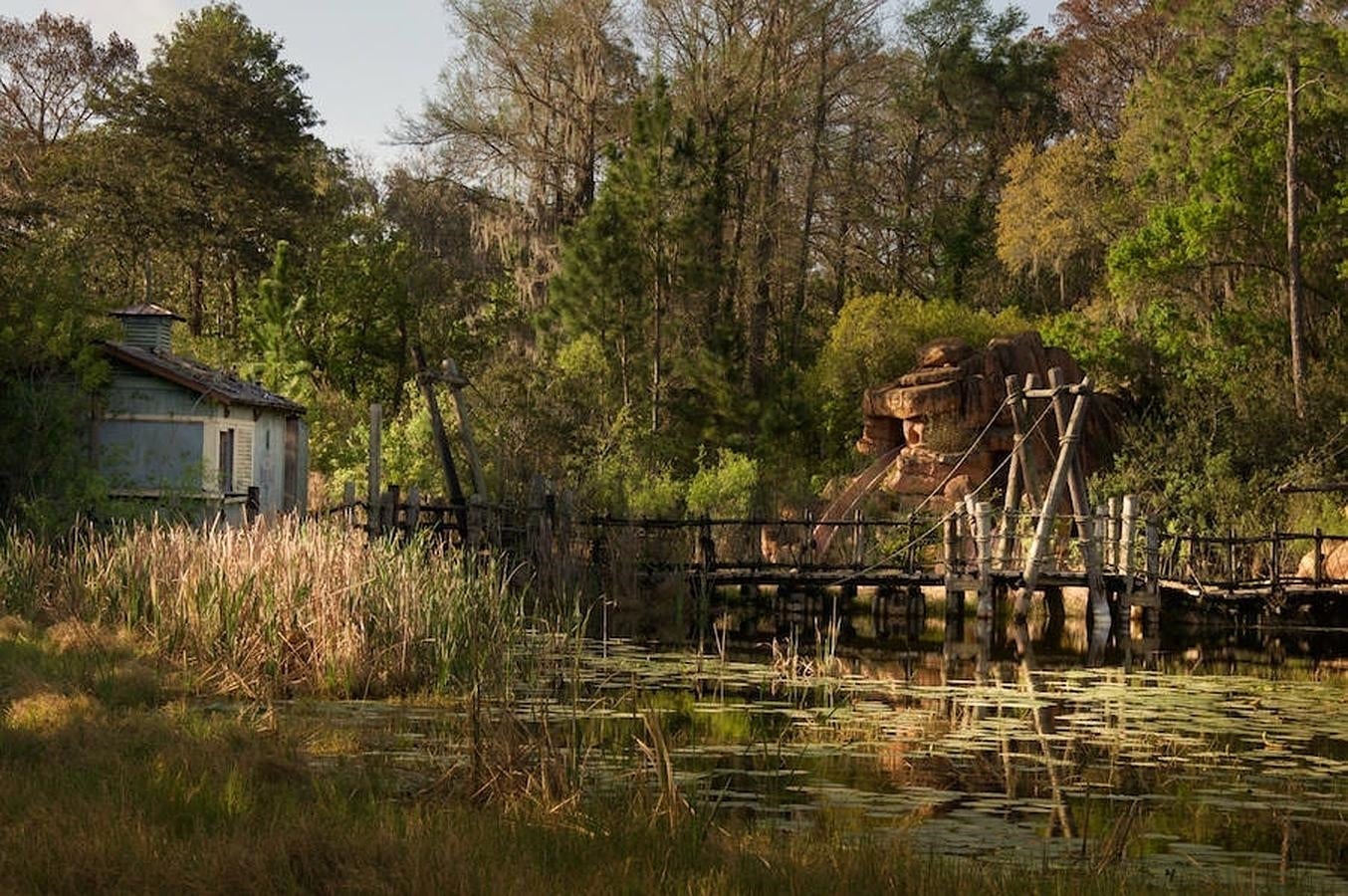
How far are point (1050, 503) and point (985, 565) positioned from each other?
4.29ft

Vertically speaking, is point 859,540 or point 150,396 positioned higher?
point 150,396

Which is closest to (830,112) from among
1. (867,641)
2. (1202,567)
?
(1202,567)

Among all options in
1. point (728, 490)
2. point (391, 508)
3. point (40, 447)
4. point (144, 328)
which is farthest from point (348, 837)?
point (728, 490)

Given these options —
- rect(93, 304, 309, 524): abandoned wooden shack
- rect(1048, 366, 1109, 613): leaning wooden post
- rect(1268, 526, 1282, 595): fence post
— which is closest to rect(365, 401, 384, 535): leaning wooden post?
rect(93, 304, 309, 524): abandoned wooden shack

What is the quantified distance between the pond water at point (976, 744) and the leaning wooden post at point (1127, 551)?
Result: 3735 millimetres

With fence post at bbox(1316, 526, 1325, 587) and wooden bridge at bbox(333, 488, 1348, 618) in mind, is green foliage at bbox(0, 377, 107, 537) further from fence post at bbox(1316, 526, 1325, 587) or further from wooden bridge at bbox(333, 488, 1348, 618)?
fence post at bbox(1316, 526, 1325, 587)

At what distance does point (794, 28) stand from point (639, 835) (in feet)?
119

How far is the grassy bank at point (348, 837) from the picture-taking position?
7773 millimetres

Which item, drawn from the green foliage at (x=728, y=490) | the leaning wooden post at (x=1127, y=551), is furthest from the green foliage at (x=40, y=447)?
the leaning wooden post at (x=1127, y=551)

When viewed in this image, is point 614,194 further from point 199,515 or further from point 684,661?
point 684,661

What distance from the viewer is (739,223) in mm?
42906

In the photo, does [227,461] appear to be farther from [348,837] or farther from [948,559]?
[348,837]

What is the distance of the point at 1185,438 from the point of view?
3412 centimetres

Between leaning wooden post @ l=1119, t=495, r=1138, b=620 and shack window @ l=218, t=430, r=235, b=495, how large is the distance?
1327 centimetres
